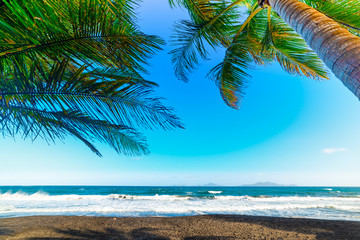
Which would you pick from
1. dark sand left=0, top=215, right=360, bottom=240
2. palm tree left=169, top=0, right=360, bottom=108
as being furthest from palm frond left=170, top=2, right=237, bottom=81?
dark sand left=0, top=215, right=360, bottom=240

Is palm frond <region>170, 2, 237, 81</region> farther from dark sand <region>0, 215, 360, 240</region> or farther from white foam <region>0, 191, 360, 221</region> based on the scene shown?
white foam <region>0, 191, 360, 221</region>

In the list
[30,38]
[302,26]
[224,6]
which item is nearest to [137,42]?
[30,38]

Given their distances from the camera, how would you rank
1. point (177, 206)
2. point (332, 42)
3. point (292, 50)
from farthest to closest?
point (177, 206) < point (292, 50) < point (332, 42)

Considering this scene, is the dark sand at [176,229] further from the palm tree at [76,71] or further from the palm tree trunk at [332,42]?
the palm tree trunk at [332,42]

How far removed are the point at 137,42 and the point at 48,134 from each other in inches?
58.0

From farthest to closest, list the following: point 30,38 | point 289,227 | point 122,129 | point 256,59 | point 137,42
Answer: point 289,227 < point 256,59 < point 122,129 < point 137,42 < point 30,38

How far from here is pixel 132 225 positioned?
6.84m

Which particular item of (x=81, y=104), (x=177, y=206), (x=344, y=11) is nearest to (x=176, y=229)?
(x=81, y=104)

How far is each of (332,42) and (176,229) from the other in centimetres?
631

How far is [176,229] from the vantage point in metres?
6.34

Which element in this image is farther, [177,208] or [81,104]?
[177,208]

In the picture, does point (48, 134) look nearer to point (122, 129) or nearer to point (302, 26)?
point (122, 129)

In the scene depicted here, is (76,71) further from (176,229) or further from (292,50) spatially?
(176,229)

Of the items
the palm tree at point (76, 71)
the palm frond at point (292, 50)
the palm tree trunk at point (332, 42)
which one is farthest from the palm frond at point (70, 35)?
the palm frond at point (292, 50)
